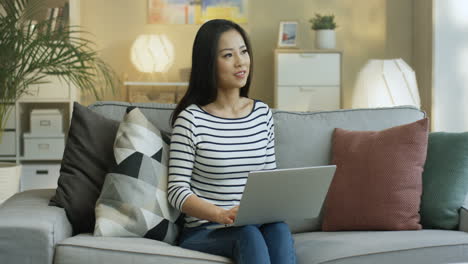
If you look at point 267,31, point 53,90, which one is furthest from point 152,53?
point 267,31

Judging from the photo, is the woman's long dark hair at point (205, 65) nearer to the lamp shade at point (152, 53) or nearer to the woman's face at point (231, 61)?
the woman's face at point (231, 61)

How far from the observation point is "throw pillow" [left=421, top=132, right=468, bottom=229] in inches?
88.1

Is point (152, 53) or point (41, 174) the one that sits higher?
point (152, 53)

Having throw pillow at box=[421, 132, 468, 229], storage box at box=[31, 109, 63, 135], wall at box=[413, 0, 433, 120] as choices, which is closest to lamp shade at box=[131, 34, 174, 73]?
storage box at box=[31, 109, 63, 135]

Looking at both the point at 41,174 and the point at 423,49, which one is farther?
the point at 423,49

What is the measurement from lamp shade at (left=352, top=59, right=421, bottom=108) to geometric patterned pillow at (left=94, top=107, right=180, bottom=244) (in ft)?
5.57

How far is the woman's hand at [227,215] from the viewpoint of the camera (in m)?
1.93

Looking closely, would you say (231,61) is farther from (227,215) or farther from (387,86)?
(387,86)

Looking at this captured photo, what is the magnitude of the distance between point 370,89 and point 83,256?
214cm

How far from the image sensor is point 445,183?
2.26m

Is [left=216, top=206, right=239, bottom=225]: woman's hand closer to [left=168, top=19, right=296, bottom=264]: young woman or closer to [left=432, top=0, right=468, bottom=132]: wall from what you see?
[left=168, top=19, right=296, bottom=264]: young woman

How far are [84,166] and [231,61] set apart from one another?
0.60 metres

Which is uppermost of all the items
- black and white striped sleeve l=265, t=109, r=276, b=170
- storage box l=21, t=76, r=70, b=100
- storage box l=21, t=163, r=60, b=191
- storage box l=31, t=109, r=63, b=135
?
storage box l=21, t=76, r=70, b=100

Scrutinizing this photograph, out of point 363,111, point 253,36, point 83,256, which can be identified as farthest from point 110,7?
point 83,256
